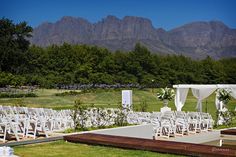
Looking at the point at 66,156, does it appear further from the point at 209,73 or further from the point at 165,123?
the point at 209,73

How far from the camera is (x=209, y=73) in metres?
75.7

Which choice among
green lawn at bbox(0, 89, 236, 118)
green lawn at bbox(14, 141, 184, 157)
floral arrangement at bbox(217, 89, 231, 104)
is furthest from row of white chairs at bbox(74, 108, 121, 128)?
green lawn at bbox(0, 89, 236, 118)

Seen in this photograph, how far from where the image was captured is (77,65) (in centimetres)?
6475

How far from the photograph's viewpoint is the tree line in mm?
63125

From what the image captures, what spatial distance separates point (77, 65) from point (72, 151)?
184 feet

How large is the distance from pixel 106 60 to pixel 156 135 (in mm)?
54472

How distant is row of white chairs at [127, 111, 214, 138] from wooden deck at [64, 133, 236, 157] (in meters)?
3.56

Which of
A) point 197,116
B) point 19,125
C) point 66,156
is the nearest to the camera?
point 66,156

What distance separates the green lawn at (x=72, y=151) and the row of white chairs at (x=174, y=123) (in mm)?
4080

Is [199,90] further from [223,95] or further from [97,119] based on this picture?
[97,119]

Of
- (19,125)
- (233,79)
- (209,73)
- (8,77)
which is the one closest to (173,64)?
(209,73)

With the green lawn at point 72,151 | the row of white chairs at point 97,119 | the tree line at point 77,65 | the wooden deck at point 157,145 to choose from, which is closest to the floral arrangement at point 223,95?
the row of white chairs at point 97,119

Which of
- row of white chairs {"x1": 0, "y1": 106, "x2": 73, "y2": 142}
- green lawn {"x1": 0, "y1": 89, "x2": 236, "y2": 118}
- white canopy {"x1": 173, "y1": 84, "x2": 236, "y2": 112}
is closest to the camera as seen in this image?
row of white chairs {"x1": 0, "y1": 106, "x2": 73, "y2": 142}

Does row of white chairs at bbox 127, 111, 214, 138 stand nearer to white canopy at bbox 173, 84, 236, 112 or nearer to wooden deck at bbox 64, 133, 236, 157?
wooden deck at bbox 64, 133, 236, 157
